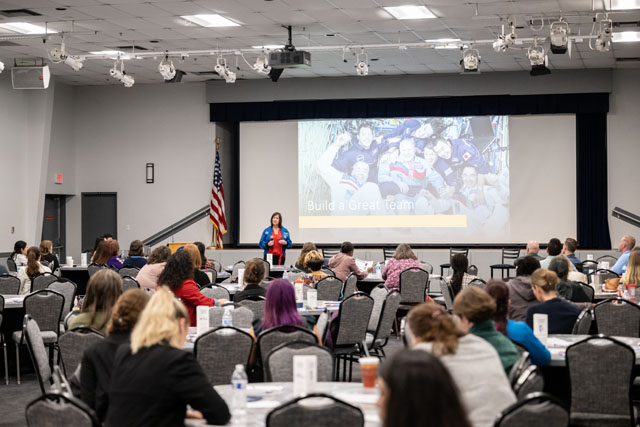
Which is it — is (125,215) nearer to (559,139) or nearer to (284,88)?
(284,88)

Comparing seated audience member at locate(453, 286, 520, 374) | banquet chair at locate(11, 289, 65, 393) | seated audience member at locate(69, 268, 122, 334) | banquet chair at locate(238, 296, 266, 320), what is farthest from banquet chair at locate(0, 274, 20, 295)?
seated audience member at locate(453, 286, 520, 374)

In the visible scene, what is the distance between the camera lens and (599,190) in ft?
60.7

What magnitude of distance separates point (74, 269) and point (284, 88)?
7268mm

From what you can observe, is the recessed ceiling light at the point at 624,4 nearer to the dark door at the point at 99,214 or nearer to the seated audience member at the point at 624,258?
the seated audience member at the point at 624,258

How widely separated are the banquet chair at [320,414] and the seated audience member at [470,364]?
0.41m

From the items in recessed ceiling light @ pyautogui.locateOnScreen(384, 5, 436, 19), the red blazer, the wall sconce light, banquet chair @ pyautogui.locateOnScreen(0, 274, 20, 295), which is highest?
recessed ceiling light @ pyautogui.locateOnScreen(384, 5, 436, 19)

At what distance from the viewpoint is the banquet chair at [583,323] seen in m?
6.80

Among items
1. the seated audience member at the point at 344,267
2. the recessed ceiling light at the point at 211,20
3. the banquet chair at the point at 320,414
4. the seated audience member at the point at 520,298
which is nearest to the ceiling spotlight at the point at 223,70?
the recessed ceiling light at the point at 211,20

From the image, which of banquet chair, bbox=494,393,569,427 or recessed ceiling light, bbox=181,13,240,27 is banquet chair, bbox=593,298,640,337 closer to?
banquet chair, bbox=494,393,569,427

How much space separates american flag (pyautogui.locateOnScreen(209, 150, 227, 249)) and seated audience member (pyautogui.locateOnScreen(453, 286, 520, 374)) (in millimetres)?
15116

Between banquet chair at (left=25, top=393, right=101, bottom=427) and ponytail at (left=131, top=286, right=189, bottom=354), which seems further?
ponytail at (left=131, top=286, right=189, bottom=354)

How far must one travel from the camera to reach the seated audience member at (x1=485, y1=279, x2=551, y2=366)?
5.23m

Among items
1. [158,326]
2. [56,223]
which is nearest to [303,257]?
[158,326]

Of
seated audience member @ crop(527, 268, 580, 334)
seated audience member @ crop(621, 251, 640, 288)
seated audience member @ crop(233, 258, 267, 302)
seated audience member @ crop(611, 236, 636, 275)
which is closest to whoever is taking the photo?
seated audience member @ crop(527, 268, 580, 334)
